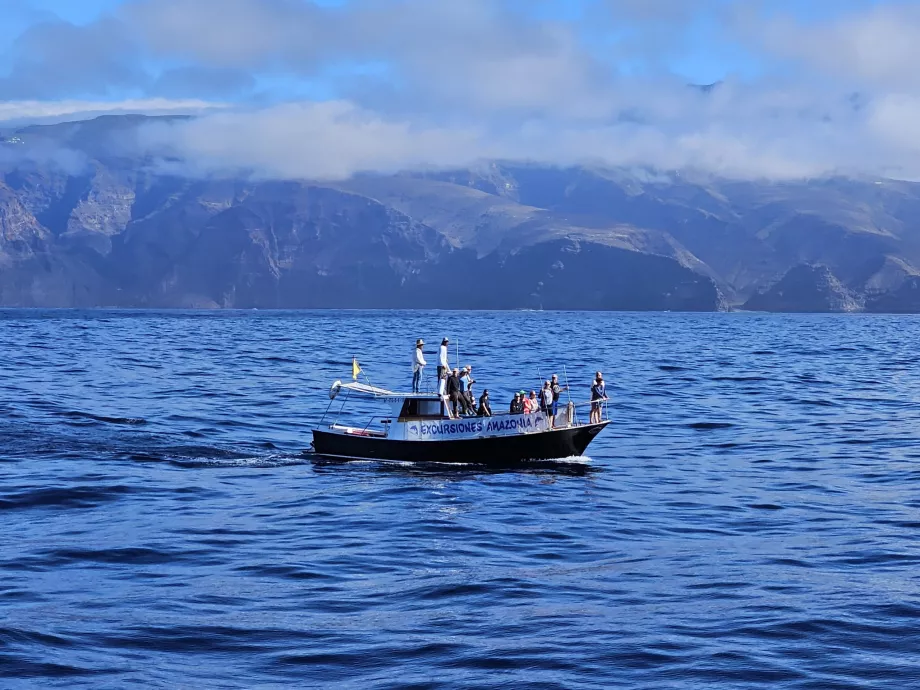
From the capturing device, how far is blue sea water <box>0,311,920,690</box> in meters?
23.9

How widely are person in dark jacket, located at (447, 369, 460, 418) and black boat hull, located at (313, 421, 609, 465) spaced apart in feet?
6.03

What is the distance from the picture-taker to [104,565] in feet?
104

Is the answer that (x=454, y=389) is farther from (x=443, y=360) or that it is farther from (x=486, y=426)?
(x=486, y=426)

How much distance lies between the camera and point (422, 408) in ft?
174

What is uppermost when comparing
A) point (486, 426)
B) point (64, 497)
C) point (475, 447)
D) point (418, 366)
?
point (418, 366)

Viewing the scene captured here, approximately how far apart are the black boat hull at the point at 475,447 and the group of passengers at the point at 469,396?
3.26 feet

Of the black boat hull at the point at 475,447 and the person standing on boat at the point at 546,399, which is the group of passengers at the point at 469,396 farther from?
the black boat hull at the point at 475,447

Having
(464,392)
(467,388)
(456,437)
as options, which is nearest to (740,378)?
(467,388)

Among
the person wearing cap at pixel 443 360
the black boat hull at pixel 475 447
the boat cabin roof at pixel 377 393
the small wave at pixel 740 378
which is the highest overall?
the person wearing cap at pixel 443 360

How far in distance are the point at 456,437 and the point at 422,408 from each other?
2276 millimetres

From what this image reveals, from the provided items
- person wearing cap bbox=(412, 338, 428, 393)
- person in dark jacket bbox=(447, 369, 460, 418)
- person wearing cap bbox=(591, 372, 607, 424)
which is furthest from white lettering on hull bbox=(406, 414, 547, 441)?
person wearing cap bbox=(591, 372, 607, 424)

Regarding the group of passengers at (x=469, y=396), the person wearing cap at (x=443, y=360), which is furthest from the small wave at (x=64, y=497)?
the group of passengers at (x=469, y=396)

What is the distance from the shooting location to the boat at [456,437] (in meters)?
51.8

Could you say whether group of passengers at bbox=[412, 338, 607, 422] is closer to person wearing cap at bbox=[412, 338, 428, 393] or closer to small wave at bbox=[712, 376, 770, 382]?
person wearing cap at bbox=[412, 338, 428, 393]
